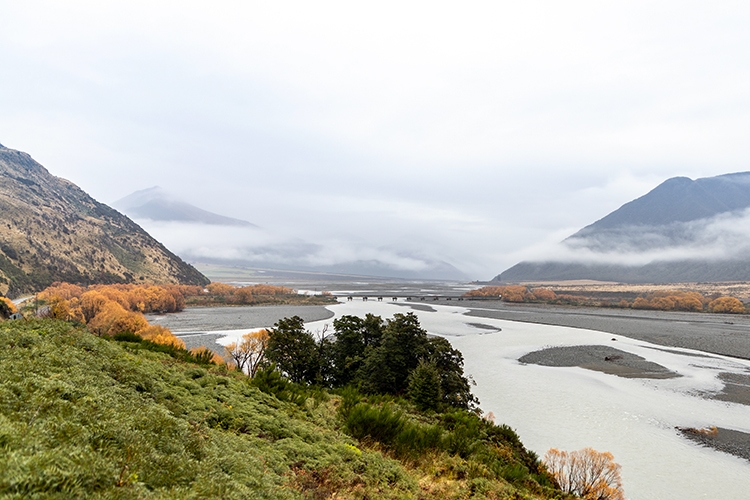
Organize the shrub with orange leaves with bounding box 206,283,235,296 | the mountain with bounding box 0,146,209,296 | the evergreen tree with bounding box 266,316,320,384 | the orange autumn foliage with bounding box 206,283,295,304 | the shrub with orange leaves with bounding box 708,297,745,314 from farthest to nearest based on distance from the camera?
the shrub with orange leaves with bounding box 206,283,235,296 → the orange autumn foliage with bounding box 206,283,295,304 → the mountain with bounding box 0,146,209,296 → the shrub with orange leaves with bounding box 708,297,745,314 → the evergreen tree with bounding box 266,316,320,384

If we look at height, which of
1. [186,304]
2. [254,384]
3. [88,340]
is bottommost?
[186,304]

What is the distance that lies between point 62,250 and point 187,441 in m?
168

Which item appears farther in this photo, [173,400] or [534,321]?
[534,321]

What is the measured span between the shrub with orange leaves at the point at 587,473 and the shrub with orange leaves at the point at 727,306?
4547 inches

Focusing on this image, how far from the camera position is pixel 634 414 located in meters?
29.2

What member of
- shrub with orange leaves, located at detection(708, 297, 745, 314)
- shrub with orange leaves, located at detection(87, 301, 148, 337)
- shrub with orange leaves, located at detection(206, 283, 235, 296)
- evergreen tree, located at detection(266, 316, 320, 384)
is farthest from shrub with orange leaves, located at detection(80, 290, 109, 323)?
shrub with orange leaves, located at detection(708, 297, 745, 314)

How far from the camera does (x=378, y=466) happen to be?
7809 millimetres

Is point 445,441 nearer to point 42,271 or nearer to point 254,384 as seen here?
point 254,384

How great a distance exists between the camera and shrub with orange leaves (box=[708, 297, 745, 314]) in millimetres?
103188

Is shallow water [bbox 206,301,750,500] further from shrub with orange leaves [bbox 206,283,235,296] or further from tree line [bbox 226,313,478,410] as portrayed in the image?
shrub with orange leaves [bbox 206,283,235,296]

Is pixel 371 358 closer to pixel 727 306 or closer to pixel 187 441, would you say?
pixel 187 441

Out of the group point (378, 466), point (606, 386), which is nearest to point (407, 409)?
point (378, 466)

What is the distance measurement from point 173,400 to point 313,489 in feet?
11.9

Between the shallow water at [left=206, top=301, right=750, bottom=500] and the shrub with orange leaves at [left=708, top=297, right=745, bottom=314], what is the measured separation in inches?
2807
